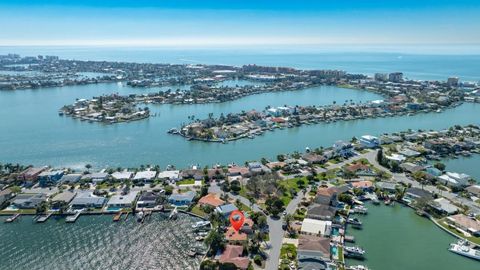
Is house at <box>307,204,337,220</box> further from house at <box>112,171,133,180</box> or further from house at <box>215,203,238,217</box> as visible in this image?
house at <box>112,171,133,180</box>

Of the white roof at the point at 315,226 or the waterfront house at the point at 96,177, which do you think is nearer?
the white roof at the point at 315,226

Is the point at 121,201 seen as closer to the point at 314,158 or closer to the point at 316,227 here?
the point at 316,227

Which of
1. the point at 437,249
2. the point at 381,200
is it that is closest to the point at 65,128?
the point at 381,200

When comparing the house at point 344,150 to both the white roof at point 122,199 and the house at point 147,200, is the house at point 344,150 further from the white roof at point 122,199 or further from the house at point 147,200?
the white roof at point 122,199

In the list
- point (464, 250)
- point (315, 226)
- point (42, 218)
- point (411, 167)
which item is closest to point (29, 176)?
point (42, 218)

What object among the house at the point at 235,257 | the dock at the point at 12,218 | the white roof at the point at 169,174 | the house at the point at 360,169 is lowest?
the dock at the point at 12,218

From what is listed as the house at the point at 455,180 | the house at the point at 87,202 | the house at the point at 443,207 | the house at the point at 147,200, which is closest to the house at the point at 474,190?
the house at the point at 455,180

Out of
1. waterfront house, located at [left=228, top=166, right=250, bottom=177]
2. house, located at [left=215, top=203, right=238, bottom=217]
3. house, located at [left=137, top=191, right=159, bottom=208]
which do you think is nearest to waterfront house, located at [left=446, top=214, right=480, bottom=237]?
house, located at [left=215, top=203, right=238, bottom=217]
